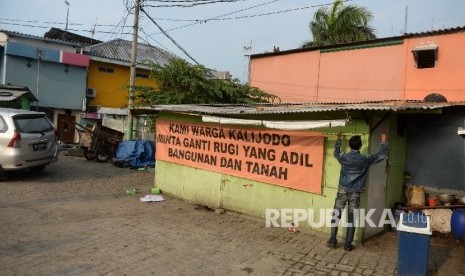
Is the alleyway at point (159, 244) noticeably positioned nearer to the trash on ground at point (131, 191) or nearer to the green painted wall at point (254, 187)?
the green painted wall at point (254, 187)

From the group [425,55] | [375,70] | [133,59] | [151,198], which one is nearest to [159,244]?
[151,198]

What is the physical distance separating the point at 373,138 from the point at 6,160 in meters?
9.18

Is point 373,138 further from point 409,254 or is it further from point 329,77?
point 329,77

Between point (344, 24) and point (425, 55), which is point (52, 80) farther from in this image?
point (425, 55)

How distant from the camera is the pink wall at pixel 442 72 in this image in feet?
46.2

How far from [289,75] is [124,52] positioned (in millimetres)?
16576

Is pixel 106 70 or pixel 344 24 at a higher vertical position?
pixel 344 24

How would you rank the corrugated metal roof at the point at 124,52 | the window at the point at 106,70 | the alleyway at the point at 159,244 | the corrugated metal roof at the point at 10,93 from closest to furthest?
1. the alleyway at the point at 159,244
2. the corrugated metal roof at the point at 10,93
3. the window at the point at 106,70
4. the corrugated metal roof at the point at 124,52

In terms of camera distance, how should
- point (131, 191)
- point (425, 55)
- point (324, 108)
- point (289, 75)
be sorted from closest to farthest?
point (324, 108), point (131, 191), point (425, 55), point (289, 75)

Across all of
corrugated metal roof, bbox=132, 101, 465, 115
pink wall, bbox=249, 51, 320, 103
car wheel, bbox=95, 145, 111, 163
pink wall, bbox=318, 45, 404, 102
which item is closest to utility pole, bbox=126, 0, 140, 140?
car wheel, bbox=95, 145, 111, 163

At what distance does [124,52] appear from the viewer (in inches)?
1208

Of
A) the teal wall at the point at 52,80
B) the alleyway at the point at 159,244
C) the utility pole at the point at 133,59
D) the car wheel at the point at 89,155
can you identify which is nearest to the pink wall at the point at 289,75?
the utility pole at the point at 133,59

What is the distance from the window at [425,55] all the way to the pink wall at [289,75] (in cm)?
459

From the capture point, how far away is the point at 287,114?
25.6 feet
